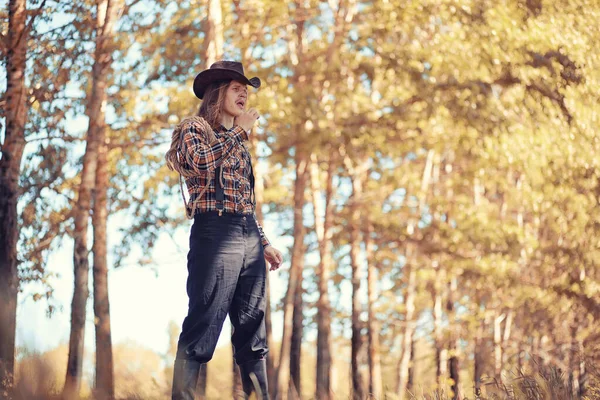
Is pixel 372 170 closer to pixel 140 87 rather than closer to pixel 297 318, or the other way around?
pixel 297 318

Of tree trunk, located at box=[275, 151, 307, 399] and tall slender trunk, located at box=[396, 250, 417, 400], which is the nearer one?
tree trunk, located at box=[275, 151, 307, 399]

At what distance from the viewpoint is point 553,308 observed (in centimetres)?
1609

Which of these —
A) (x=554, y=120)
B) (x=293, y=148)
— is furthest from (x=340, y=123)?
(x=554, y=120)

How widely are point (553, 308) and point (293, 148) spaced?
239 inches

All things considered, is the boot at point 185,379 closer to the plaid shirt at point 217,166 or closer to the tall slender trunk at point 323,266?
the plaid shirt at point 217,166

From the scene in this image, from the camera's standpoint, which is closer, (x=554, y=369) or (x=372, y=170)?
(x=554, y=369)

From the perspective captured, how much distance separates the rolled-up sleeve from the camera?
14.6ft

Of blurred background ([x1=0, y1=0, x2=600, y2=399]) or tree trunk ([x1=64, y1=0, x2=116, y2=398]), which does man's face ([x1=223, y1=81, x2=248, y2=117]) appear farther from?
tree trunk ([x1=64, y1=0, x2=116, y2=398])

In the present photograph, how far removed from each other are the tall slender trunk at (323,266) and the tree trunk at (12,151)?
8.52 meters

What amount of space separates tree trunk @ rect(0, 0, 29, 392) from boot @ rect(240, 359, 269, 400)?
4140mm

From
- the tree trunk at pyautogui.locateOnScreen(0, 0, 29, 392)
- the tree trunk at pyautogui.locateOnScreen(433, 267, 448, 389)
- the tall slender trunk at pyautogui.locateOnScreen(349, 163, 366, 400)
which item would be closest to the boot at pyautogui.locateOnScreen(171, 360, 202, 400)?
the tree trunk at pyautogui.locateOnScreen(0, 0, 29, 392)

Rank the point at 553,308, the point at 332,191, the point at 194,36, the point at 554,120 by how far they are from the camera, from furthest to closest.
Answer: the point at 332,191
the point at 553,308
the point at 194,36
the point at 554,120

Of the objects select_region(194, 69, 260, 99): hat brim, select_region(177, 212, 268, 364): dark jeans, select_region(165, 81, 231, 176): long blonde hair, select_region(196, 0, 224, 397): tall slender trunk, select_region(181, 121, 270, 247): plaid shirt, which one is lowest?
select_region(177, 212, 268, 364): dark jeans

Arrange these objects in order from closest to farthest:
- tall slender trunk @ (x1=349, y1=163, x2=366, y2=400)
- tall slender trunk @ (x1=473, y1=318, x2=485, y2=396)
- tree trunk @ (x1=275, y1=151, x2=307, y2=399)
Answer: tree trunk @ (x1=275, y1=151, x2=307, y2=399) < tall slender trunk @ (x1=349, y1=163, x2=366, y2=400) < tall slender trunk @ (x1=473, y1=318, x2=485, y2=396)
